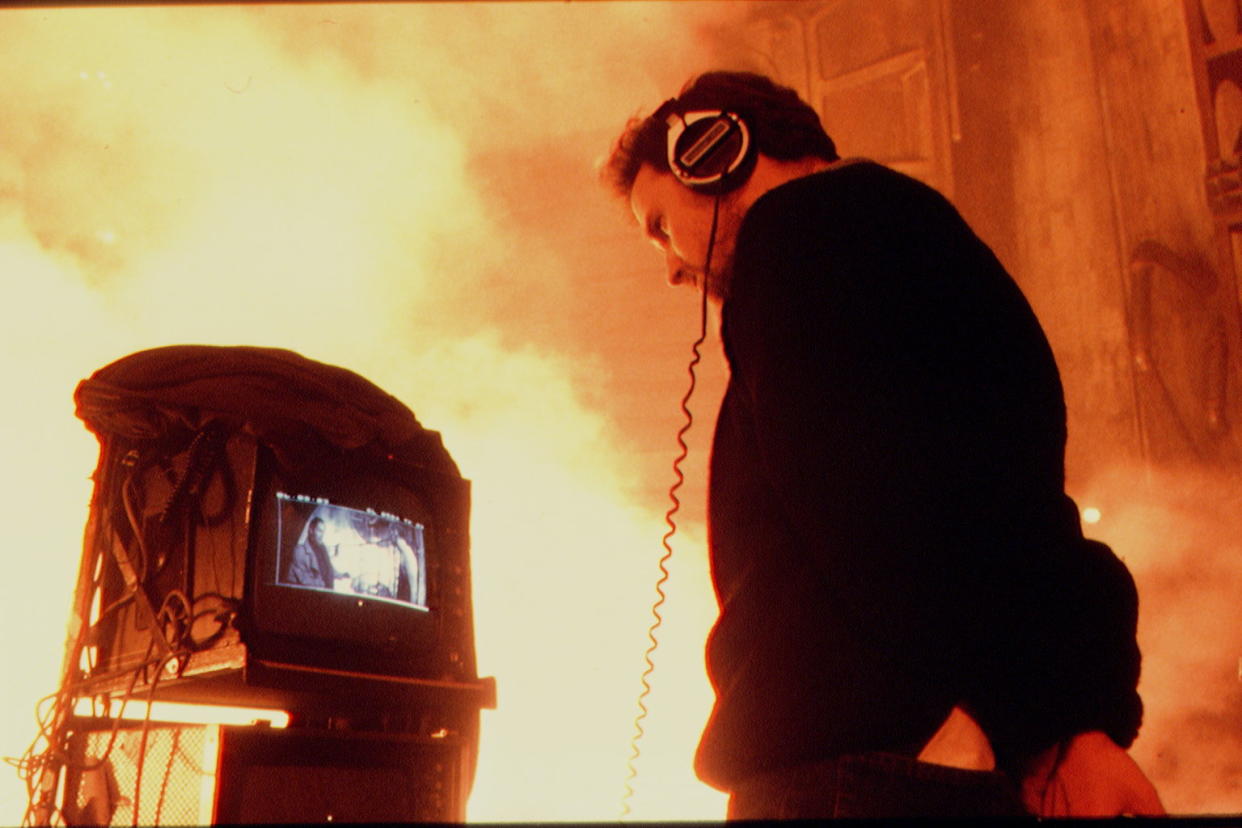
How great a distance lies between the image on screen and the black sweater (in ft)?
2.84

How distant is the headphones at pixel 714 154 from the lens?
1237 millimetres

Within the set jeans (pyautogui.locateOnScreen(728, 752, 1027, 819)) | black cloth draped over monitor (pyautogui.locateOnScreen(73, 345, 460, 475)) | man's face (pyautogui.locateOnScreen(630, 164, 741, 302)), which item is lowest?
jeans (pyautogui.locateOnScreen(728, 752, 1027, 819))

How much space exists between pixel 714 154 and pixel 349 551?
2.91 ft

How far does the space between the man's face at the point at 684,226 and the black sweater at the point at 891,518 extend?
1.14ft

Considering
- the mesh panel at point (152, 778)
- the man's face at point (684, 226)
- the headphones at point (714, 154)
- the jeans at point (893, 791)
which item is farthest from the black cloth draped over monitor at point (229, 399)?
the jeans at point (893, 791)

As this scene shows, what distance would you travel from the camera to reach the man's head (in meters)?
1.25

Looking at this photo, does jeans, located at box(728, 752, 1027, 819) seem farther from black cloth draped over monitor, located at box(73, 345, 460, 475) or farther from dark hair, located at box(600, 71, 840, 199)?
black cloth draped over monitor, located at box(73, 345, 460, 475)

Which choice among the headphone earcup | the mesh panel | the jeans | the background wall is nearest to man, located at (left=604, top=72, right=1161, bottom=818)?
the jeans

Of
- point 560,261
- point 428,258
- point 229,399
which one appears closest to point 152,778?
point 229,399

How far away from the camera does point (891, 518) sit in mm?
764

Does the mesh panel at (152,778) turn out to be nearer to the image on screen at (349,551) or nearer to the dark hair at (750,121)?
the image on screen at (349,551)

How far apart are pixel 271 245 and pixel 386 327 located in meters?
0.41

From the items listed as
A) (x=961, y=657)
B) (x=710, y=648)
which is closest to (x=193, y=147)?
(x=710, y=648)

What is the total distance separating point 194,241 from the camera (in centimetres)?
285
